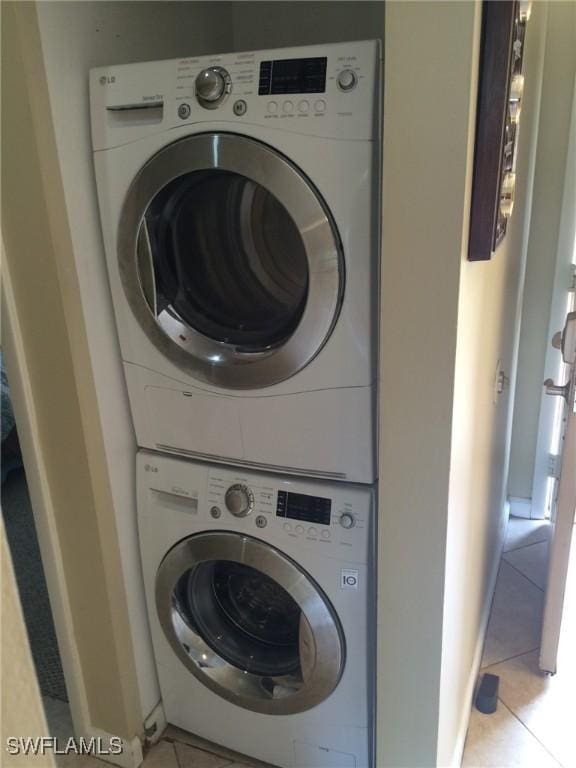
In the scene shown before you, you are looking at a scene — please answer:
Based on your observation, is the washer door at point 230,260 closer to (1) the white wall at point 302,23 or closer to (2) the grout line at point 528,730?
(1) the white wall at point 302,23

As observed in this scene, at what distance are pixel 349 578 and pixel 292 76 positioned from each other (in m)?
0.95

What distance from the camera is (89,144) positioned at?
4.14 feet

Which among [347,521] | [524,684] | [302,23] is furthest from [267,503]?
[302,23]

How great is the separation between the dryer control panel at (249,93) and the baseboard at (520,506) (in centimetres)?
193

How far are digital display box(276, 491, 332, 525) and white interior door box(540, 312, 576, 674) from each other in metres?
0.69

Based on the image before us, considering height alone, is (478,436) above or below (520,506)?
above

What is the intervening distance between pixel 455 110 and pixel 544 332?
1600 millimetres

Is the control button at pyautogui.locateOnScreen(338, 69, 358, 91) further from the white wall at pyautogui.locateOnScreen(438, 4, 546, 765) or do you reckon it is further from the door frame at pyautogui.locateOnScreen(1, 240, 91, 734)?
the door frame at pyautogui.locateOnScreen(1, 240, 91, 734)

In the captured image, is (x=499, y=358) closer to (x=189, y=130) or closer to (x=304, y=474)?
(x=304, y=474)

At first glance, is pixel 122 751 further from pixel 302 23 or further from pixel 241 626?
pixel 302 23

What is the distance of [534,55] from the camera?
1.69 meters

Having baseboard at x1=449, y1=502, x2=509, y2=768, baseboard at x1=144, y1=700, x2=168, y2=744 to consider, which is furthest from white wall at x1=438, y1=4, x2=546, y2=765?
baseboard at x1=144, y1=700, x2=168, y2=744

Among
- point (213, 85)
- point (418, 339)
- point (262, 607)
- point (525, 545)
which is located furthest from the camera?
point (525, 545)

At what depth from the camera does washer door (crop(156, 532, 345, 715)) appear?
4.50 feet
